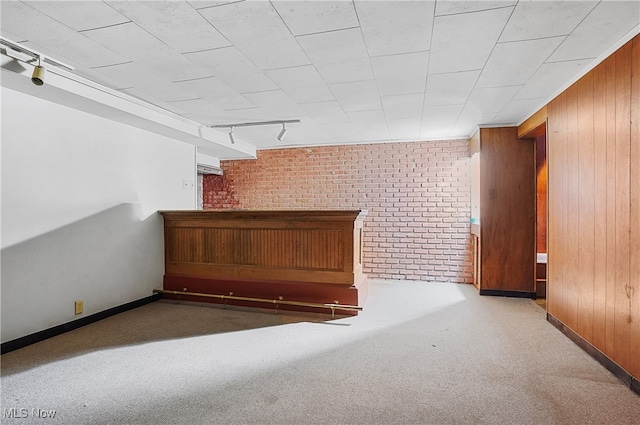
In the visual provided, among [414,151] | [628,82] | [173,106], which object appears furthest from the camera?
[414,151]

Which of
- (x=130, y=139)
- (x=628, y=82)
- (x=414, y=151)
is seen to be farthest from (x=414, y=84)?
(x=130, y=139)

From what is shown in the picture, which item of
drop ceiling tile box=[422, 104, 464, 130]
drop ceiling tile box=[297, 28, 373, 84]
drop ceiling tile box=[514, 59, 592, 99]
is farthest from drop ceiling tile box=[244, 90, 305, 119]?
drop ceiling tile box=[514, 59, 592, 99]

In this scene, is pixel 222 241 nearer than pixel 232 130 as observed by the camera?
Yes

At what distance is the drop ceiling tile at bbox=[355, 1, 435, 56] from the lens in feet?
6.35

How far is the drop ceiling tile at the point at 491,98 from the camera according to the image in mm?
3307

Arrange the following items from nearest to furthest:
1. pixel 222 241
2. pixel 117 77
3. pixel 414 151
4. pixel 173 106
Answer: pixel 117 77 → pixel 173 106 → pixel 222 241 → pixel 414 151

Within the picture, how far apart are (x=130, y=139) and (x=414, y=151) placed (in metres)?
4.30

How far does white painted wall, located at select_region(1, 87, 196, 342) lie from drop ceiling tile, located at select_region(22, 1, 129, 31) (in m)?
1.26

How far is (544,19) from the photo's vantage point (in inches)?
80.8

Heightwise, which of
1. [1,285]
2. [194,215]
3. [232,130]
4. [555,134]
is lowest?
[1,285]

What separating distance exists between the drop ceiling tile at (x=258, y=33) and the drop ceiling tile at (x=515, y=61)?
1.56m

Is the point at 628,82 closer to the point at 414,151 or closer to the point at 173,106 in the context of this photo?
the point at 414,151

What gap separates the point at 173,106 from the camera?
12.5ft

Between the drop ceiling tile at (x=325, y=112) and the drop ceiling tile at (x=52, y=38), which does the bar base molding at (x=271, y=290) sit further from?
the drop ceiling tile at (x=52, y=38)
